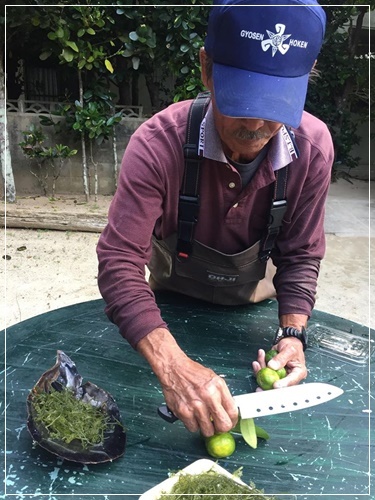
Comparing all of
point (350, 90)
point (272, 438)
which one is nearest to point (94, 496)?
point (272, 438)

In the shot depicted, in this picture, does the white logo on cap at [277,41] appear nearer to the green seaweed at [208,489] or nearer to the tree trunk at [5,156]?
the green seaweed at [208,489]

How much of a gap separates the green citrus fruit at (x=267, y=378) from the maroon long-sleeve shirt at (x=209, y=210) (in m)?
0.36

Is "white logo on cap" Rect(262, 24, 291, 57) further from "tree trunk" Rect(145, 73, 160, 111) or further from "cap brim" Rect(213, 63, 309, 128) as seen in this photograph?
"tree trunk" Rect(145, 73, 160, 111)

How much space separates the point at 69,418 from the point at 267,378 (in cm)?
59

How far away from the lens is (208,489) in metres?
1.20

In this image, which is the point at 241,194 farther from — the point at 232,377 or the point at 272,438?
the point at 272,438

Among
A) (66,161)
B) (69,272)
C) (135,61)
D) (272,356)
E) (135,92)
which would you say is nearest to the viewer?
(272,356)

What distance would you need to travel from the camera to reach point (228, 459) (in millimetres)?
1373

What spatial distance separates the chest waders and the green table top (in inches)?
3.0

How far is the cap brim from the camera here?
4.75ft

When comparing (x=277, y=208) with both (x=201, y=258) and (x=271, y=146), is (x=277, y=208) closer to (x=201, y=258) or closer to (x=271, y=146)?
(x=271, y=146)

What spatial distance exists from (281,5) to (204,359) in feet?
3.70

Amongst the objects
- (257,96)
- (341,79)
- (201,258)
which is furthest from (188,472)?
(341,79)

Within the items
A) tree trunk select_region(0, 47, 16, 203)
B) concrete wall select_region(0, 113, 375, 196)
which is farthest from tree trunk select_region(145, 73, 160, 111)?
tree trunk select_region(0, 47, 16, 203)
